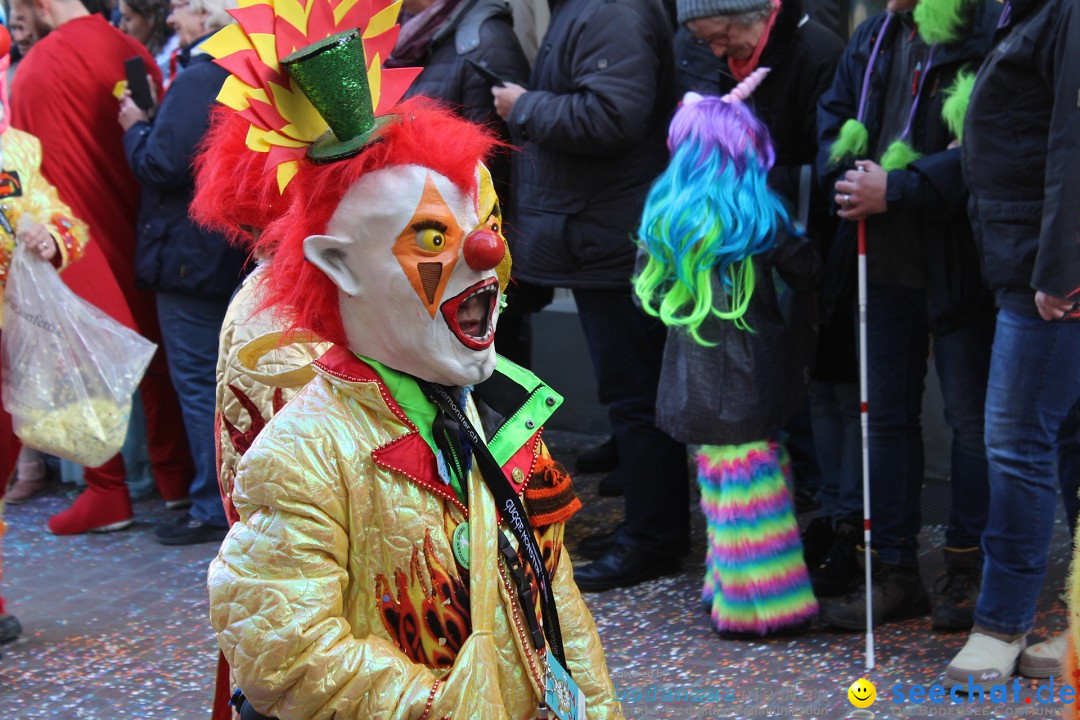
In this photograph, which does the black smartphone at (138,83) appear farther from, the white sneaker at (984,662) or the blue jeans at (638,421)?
the white sneaker at (984,662)

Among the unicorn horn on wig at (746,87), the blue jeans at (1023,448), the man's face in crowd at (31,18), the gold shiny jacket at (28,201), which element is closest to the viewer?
the blue jeans at (1023,448)

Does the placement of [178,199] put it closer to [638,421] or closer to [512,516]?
[638,421]

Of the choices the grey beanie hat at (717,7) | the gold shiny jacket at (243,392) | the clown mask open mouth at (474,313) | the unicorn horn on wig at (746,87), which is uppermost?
the grey beanie hat at (717,7)

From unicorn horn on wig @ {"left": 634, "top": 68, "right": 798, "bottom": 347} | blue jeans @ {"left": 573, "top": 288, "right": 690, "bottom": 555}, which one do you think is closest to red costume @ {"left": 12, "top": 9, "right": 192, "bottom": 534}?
blue jeans @ {"left": 573, "top": 288, "right": 690, "bottom": 555}

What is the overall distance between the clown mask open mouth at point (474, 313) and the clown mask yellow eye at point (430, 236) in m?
0.09

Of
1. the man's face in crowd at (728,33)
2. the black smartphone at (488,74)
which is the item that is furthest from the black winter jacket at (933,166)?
the black smartphone at (488,74)

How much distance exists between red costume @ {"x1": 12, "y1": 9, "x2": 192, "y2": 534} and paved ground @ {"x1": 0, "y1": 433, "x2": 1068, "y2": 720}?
53cm

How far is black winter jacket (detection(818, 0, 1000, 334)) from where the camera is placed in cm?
382

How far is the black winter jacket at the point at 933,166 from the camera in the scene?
12.5 ft

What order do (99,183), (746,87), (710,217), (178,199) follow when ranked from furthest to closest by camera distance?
1. (99,183)
2. (178,199)
3. (746,87)
4. (710,217)

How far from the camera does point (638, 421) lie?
4613 mm

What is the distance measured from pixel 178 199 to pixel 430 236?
3.78m

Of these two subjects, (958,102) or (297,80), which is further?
(958,102)

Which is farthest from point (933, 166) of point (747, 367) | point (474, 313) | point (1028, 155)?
point (474, 313)
